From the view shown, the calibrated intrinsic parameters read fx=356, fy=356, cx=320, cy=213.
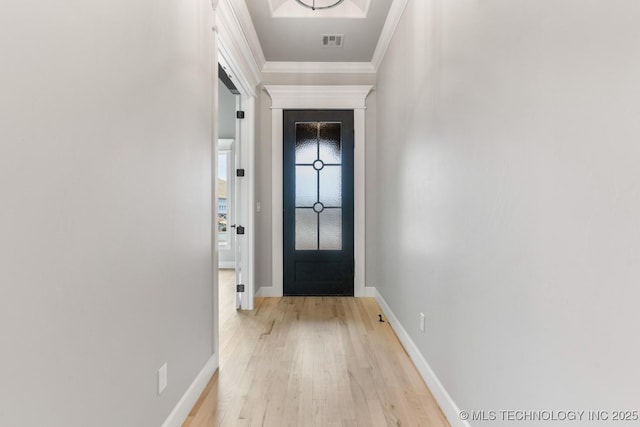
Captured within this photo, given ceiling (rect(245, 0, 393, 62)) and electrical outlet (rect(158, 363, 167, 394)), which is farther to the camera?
ceiling (rect(245, 0, 393, 62))

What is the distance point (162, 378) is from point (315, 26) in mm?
3147

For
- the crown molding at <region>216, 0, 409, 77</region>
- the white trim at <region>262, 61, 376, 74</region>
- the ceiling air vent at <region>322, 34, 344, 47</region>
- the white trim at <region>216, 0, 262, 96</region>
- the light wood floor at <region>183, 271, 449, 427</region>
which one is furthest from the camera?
the white trim at <region>262, 61, 376, 74</region>

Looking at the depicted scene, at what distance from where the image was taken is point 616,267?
2.76 ft

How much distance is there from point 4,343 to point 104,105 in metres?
0.74

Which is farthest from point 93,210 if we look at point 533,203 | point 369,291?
point 369,291

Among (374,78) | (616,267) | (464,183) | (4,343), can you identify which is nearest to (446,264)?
(464,183)

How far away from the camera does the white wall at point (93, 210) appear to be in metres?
0.85

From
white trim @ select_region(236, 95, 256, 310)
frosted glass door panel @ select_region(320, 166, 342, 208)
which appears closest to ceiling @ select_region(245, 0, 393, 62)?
white trim @ select_region(236, 95, 256, 310)

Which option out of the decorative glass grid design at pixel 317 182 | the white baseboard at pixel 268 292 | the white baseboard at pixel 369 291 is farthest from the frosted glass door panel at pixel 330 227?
the white baseboard at pixel 268 292

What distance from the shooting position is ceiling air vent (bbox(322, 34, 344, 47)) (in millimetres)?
3547

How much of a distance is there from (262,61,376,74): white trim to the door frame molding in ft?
0.67

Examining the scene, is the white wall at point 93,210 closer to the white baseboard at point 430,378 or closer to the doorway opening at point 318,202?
the white baseboard at point 430,378

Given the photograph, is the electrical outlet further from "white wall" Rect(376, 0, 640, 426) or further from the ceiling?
the ceiling

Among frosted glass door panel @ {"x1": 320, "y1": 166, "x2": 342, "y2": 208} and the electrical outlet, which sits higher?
frosted glass door panel @ {"x1": 320, "y1": 166, "x2": 342, "y2": 208}
